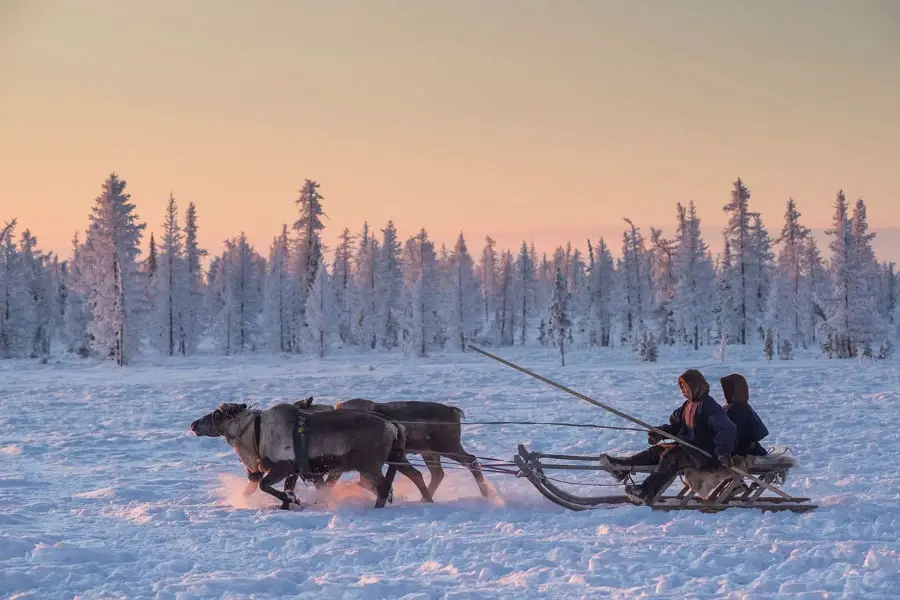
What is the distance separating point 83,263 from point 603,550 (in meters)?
52.9

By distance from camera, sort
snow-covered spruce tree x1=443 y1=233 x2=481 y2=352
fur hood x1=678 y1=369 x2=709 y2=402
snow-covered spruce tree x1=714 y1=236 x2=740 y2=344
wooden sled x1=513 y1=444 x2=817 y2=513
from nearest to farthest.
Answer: wooden sled x1=513 y1=444 x2=817 y2=513
fur hood x1=678 y1=369 x2=709 y2=402
snow-covered spruce tree x1=714 y1=236 x2=740 y2=344
snow-covered spruce tree x1=443 y1=233 x2=481 y2=352

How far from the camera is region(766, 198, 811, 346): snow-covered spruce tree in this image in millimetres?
62469

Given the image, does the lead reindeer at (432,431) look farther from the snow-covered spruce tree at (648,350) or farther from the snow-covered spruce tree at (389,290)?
the snow-covered spruce tree at (389,290)

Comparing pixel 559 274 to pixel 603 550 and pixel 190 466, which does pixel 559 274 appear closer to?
pixel 190 466

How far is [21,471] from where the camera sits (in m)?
12.1

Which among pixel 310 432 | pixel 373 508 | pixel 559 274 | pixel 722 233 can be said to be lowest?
pixel 373 508

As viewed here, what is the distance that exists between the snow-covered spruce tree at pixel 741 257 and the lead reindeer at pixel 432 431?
54728 mm

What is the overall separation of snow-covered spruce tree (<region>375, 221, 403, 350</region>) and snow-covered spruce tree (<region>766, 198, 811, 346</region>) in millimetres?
31502

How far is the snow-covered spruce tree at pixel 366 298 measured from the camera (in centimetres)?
7125

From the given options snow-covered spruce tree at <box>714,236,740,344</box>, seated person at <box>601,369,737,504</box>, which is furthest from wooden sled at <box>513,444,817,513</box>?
snow-covered spruce tree at <box>714,236,740,344</box>

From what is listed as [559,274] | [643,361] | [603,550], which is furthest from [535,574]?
[559,274]

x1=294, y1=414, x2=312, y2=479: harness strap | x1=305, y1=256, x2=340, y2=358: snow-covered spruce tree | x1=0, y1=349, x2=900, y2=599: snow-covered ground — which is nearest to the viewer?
x1=0, y1=349, x2=900, y2=599: snow-covered ground

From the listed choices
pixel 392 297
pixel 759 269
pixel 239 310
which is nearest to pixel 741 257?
pixel 759 269

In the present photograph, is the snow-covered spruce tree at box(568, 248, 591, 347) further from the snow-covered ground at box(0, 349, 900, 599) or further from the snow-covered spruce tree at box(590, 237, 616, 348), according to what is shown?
the snow-covered ground at box(0, 349, 900, 599)
